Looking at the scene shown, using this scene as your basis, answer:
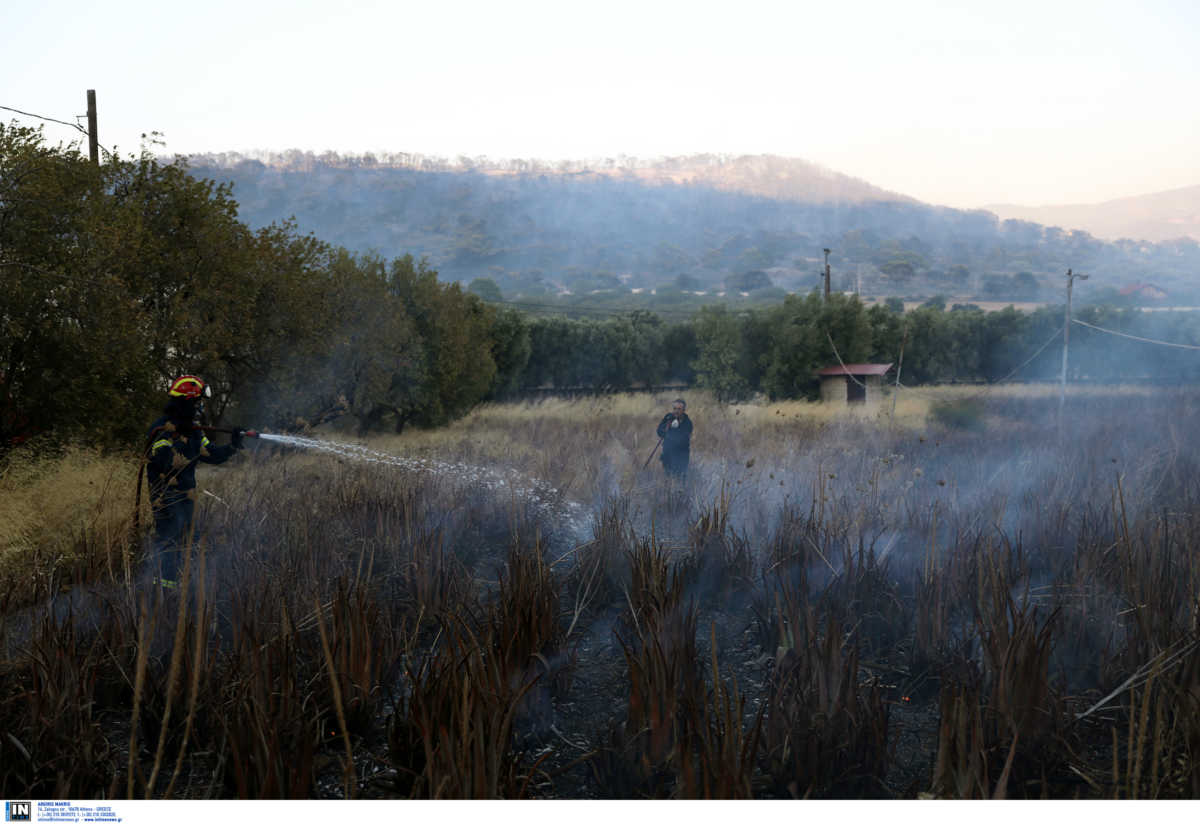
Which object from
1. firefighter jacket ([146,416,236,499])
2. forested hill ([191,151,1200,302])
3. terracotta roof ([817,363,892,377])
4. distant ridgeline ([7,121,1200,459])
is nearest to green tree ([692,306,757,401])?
distant ridgeline ([7,121,1200,459])

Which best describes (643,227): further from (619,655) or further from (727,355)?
(619,655)

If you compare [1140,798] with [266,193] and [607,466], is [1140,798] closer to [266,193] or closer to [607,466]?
[607,466]

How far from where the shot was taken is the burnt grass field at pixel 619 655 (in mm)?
2803

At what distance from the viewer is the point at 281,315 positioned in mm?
12680

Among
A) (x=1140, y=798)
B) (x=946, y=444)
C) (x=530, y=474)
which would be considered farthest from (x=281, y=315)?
(x=1140, y=798)

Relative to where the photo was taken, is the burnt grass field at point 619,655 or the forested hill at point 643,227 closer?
the burnt grass field at point 619,655

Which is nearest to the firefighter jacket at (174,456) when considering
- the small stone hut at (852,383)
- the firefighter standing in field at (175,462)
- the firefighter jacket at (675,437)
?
the firefighter standing in field at (175,462)

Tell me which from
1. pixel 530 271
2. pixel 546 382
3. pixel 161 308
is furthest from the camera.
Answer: pixel 530 271

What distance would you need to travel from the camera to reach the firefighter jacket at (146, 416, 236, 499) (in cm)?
525

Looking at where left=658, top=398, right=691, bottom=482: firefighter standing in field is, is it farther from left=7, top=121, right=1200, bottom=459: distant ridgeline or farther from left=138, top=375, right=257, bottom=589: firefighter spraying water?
left=7, top=121, right=1200, bottom=459: distant ridgeline

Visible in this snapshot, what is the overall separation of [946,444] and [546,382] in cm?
2703

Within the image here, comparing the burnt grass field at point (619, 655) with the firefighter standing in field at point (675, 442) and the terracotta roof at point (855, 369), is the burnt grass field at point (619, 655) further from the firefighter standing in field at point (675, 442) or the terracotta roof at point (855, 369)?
the terracotta roof at point (855, 369)

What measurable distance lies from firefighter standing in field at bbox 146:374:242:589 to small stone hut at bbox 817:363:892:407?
22911 mm

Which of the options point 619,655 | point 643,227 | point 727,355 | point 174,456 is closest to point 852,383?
point 727,355
